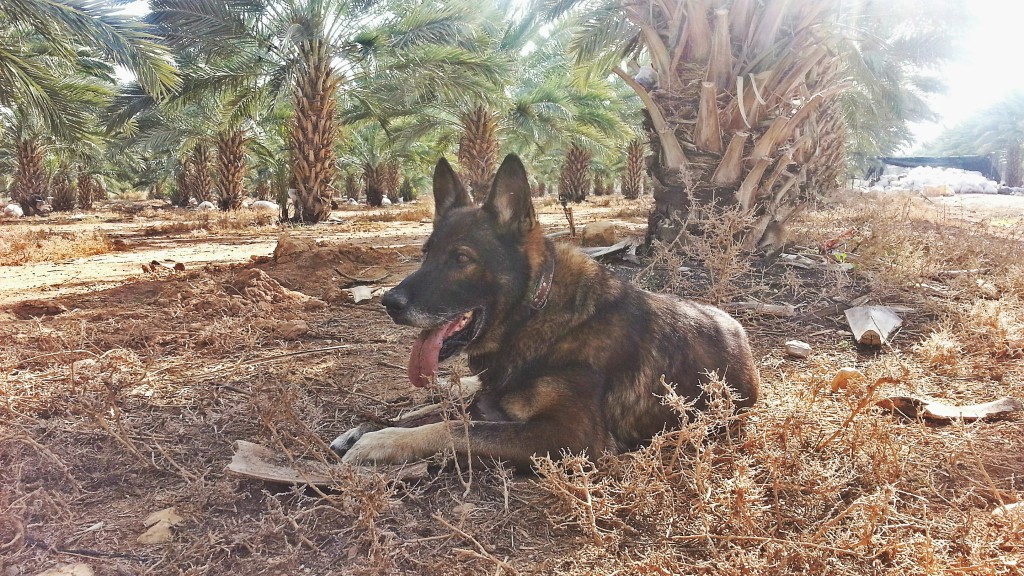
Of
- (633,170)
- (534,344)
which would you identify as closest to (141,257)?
(534,344)

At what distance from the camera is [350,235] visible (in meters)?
13.0

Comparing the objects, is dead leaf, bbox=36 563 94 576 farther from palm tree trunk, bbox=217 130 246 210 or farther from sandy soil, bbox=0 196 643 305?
palm tree trunk, bbox=217 130 246 210

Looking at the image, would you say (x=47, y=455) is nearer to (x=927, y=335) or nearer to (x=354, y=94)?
(x=927, y=335)

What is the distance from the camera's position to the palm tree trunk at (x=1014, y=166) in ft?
141

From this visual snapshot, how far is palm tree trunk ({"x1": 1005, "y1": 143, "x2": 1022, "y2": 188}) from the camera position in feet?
141

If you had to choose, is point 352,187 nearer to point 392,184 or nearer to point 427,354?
point 392,184

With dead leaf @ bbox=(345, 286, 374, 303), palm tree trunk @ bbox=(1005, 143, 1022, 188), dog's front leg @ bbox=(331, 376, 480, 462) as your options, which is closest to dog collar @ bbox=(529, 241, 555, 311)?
dog's front leg @ bbox=(331, 376, 480, 462)

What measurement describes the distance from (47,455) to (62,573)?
752 millimetres

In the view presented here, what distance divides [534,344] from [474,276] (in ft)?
1.44

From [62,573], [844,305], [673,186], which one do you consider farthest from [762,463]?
[673,186]

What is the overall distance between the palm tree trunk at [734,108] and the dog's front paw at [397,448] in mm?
4382

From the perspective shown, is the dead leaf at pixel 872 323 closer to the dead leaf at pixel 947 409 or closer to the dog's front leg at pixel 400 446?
the dead leaf at pixel 947 409

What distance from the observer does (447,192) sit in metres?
3.55

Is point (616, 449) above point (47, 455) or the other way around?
the other way around
